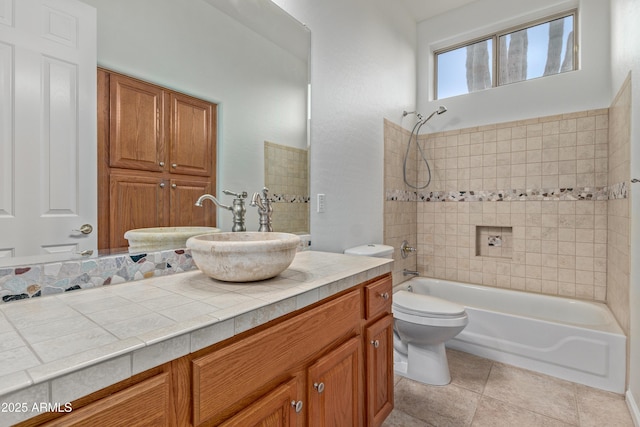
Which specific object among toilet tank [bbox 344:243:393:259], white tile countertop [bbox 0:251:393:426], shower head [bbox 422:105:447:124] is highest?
shower head [bbox 422:105:447:124]

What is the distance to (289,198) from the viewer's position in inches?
67.9

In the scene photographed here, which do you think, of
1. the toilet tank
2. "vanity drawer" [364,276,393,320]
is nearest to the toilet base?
the toilet tank

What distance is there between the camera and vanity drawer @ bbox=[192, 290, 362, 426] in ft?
2.12

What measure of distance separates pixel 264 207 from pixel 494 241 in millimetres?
2279

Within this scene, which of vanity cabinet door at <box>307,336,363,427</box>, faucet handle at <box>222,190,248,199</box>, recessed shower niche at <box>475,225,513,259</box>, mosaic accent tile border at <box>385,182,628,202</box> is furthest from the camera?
recessed shower niche at <box>475,225,513,259</box>

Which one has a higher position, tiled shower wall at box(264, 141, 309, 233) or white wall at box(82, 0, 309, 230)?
white wall at box(82, 0, 309, 230)

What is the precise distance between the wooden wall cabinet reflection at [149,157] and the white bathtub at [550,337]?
6.77ft

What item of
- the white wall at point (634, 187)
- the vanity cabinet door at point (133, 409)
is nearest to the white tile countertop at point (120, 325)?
the vanity cabinet door at point (133, 409)

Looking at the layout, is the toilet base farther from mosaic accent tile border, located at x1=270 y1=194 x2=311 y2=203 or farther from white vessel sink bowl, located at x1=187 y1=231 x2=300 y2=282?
white vessel sink bowl, located at x1=187 y1=231 x2=300 y2=282

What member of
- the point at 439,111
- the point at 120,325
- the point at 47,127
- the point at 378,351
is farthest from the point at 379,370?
the point at 439,111

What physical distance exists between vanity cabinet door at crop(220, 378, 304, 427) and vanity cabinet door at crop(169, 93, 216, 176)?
842 millimetres

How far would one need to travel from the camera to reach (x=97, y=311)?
73 cm

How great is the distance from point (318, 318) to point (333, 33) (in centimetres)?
182

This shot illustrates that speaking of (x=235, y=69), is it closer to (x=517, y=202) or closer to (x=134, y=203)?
(x=134, y=203)
